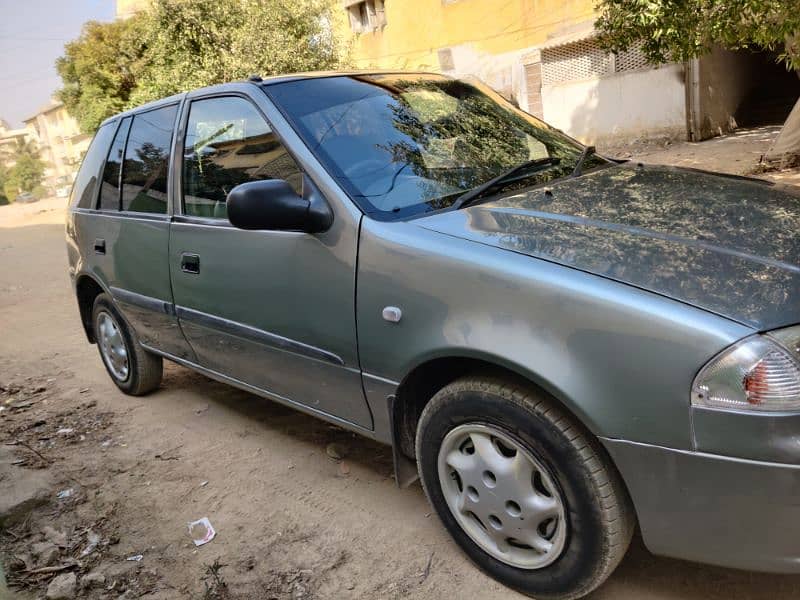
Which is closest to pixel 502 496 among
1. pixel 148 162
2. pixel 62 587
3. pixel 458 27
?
pixel 62 587

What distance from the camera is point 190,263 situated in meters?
3.28

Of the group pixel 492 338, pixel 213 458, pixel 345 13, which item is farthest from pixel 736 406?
pixel 345 13

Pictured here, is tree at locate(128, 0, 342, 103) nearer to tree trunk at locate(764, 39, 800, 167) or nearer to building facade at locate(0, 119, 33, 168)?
tree trunk at locate(764, 39, 800, 167)

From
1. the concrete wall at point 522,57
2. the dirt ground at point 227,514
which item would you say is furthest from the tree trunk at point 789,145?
the dirt ground at point 227,514

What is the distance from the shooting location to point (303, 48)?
38.1 ft

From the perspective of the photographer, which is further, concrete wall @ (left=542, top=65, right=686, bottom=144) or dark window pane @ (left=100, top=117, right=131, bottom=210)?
concrete wall @ (left=542, top=65, right=686, bottom=144)

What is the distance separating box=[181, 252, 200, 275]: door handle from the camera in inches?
127

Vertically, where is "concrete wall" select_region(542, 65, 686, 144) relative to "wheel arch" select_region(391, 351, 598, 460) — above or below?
above

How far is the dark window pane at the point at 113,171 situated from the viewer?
412 cm

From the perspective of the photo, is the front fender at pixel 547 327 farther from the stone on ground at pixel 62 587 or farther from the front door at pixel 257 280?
the stone on ground at pixel 62 587

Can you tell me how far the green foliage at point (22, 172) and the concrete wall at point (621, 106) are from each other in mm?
48770

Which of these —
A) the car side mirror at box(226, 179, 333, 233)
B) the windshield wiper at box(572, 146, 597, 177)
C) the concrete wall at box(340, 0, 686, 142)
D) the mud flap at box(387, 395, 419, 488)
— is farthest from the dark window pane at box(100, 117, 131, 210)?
the concrete wall at box(340, 0, 686, 142)

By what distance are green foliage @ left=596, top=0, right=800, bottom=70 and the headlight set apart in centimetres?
387

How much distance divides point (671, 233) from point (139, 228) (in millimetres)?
2805
